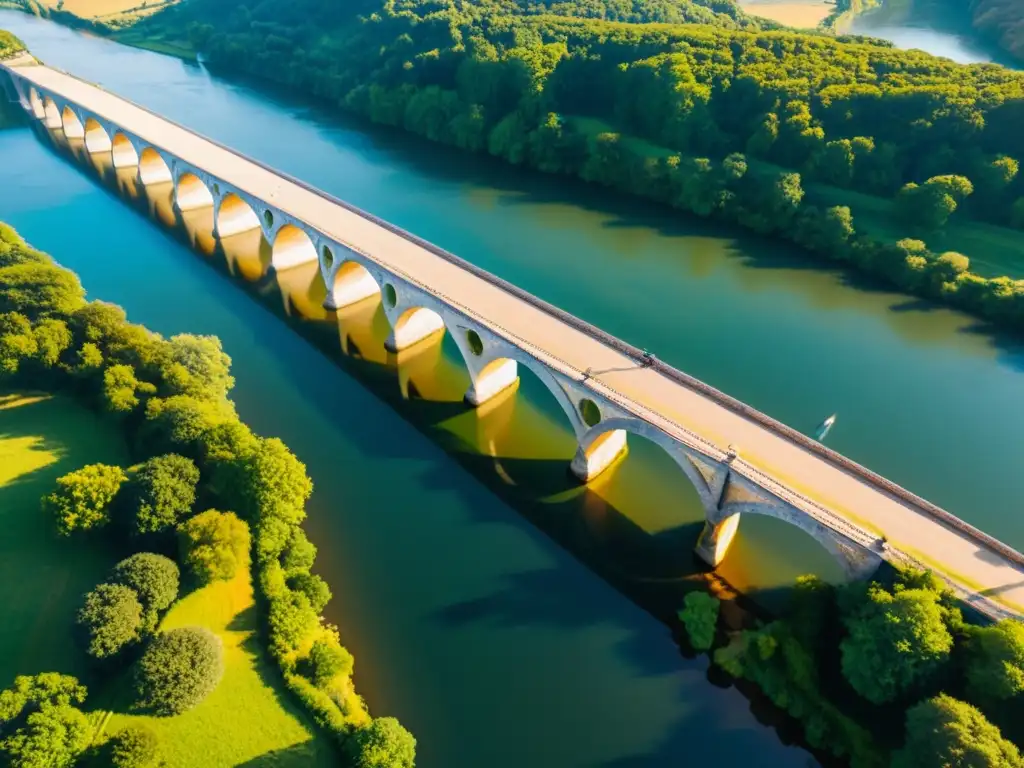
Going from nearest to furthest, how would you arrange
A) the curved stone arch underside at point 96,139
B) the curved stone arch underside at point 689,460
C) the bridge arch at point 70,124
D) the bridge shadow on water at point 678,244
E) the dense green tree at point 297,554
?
1. the curved stone arch underside at point 689,460
2. the dense green tree at point 297,554
3. the bridge shadow on water at point 678,244
4. the curved stone arch underside at point 96,139
5. the bridge arch at point 70,124

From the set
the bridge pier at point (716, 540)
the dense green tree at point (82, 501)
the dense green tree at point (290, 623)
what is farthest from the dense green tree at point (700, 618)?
the dense green tree at point (82, 501)

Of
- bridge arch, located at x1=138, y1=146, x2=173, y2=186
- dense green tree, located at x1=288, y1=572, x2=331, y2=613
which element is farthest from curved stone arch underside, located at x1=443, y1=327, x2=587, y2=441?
bridge arch, located at x1=138, y1=146, x2=173, y2=186

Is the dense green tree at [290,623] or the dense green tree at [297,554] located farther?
the dense green tree at [297,554]

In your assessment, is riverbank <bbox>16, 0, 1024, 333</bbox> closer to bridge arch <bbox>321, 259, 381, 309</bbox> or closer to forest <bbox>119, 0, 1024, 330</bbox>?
forest <bbox>119, 0, 1024, 330</bbox>

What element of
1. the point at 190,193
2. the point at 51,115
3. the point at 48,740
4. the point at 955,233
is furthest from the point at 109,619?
the point at 51,115

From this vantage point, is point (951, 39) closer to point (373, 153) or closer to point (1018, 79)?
point (1018, 79)

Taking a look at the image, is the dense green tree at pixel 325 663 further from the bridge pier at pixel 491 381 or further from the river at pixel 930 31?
the river at pixel 930 31

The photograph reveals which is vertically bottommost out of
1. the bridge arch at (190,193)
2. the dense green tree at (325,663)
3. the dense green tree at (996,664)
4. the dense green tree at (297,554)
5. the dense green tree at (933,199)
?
the dense green tree at (325,663)
